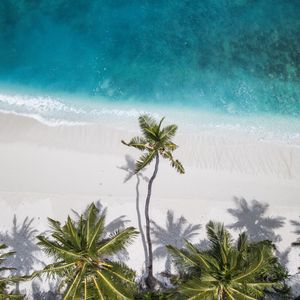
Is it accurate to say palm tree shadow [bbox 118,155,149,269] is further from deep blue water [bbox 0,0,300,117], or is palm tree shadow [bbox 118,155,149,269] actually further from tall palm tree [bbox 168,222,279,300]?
deep blue water [bbox 0,0,300,117]

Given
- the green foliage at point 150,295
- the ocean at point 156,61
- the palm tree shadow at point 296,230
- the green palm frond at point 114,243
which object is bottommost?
the green foliage at point 150,295

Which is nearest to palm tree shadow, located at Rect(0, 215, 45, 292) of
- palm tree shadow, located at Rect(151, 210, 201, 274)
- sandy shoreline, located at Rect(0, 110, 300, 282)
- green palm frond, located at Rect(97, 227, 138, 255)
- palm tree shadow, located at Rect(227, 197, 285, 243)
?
sandy shoreline, located at Rect(0, 110, 300, 282)

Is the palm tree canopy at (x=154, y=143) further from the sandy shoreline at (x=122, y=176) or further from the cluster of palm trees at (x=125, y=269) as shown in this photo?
the sandy shoreline at (x=122, y=176)

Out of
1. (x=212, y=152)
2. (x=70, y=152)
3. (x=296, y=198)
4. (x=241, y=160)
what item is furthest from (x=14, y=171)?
(x=296, y=198)

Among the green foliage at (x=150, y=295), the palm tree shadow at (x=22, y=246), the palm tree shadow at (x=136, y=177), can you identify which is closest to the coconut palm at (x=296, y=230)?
the green foliage at (x=150, y=295)

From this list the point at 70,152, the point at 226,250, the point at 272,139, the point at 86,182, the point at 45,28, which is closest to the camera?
the point at 226,250

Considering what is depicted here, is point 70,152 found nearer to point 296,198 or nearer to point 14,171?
point 14,171
